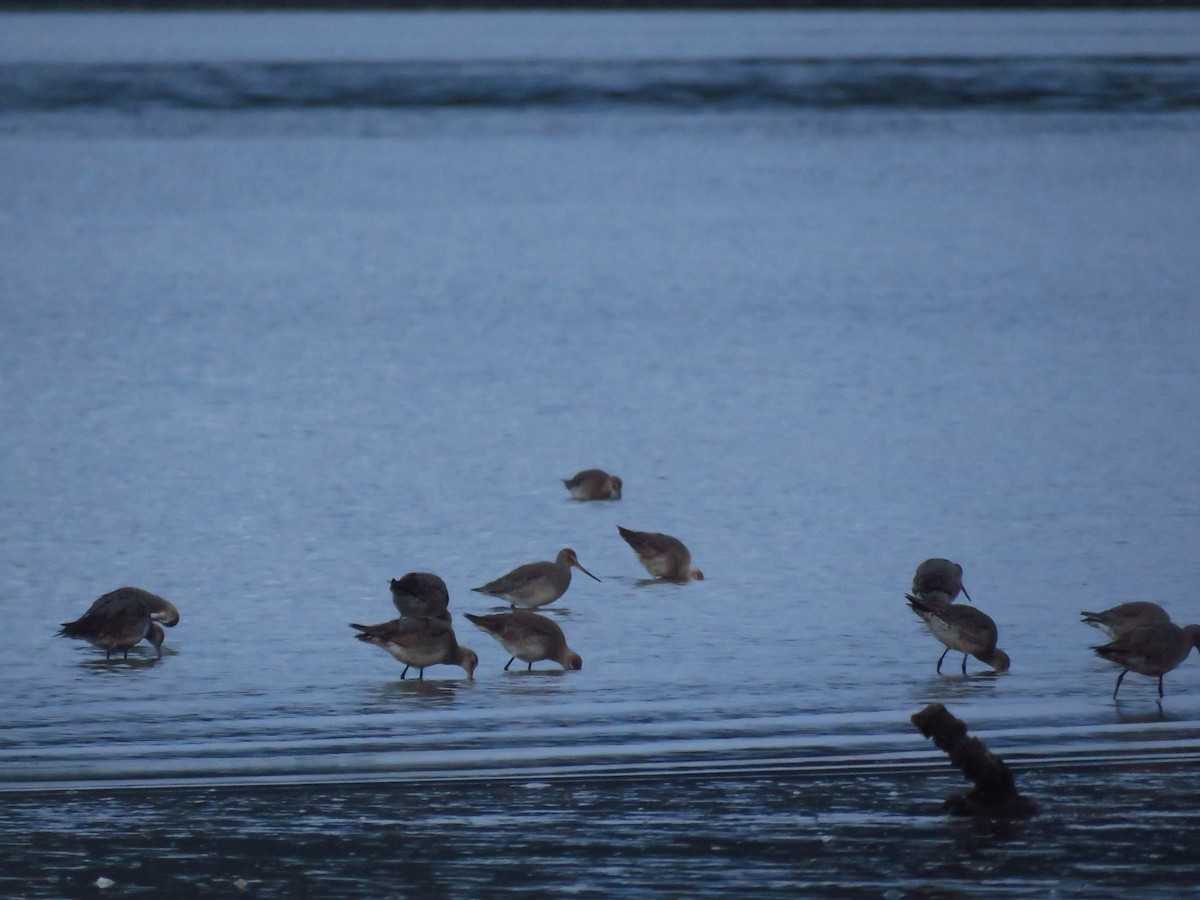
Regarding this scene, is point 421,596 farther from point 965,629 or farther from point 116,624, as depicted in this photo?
point 965,629

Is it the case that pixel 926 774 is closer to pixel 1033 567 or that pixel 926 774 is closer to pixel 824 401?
pixel 1033 567

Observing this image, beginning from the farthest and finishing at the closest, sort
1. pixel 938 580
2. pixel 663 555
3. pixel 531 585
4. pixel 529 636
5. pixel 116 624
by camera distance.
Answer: pixel 663 555
pixel 531 585
pixel 938 580
pixel 116 624
pixel 529 636

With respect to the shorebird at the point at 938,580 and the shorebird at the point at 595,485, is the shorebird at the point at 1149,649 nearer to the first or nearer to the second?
the shorebird at the point at 938,580

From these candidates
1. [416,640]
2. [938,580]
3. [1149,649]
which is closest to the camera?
[1149,649]

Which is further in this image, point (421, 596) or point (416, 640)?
point (421, 596)

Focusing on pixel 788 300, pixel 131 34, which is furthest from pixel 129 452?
pixel 131 34

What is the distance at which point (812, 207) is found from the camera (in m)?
26.7

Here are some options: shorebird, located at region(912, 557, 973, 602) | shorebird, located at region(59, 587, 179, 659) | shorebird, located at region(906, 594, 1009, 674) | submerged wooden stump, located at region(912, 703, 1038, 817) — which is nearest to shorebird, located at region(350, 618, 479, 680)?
shorebird, located at region(59, 587, 179, 659)

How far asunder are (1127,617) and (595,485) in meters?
3.66

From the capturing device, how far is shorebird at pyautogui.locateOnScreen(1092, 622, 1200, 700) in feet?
21.7

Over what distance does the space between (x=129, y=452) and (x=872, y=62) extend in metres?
46.5

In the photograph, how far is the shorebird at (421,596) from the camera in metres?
7.38

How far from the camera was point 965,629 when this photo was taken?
23.0 feet

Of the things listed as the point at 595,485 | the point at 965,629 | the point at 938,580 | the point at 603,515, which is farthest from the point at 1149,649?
the point at 595,485
